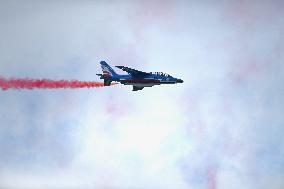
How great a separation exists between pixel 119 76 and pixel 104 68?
5.86 meters

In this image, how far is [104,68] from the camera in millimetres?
79562

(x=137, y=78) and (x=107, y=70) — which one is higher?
(x=107, y=70)

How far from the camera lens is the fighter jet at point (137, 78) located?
243 ft

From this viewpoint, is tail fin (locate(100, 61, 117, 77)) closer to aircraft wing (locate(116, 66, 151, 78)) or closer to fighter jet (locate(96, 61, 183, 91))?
fighter jet (locate(96, 61, 183, 91))

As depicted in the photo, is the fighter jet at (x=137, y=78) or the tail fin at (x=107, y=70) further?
the tail fin at (x=107, y=70)

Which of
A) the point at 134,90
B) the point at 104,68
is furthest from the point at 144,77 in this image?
the point at 104,68

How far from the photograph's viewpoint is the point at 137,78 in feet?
249

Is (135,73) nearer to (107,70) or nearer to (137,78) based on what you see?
(137,78)

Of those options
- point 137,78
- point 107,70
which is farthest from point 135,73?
point 107,70

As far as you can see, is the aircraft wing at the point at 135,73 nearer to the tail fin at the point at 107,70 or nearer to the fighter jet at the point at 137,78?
the fighter jet at the point at 137,78

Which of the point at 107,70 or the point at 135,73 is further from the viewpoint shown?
the point at 107,70

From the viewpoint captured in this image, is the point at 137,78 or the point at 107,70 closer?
the point at 137,78

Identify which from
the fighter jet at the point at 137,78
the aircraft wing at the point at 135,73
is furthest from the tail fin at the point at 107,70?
the aircraft wing at the point at 135,73

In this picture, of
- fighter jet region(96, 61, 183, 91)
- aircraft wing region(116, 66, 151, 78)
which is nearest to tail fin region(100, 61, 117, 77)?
fighter jet region(96, 61, 183, 91)
